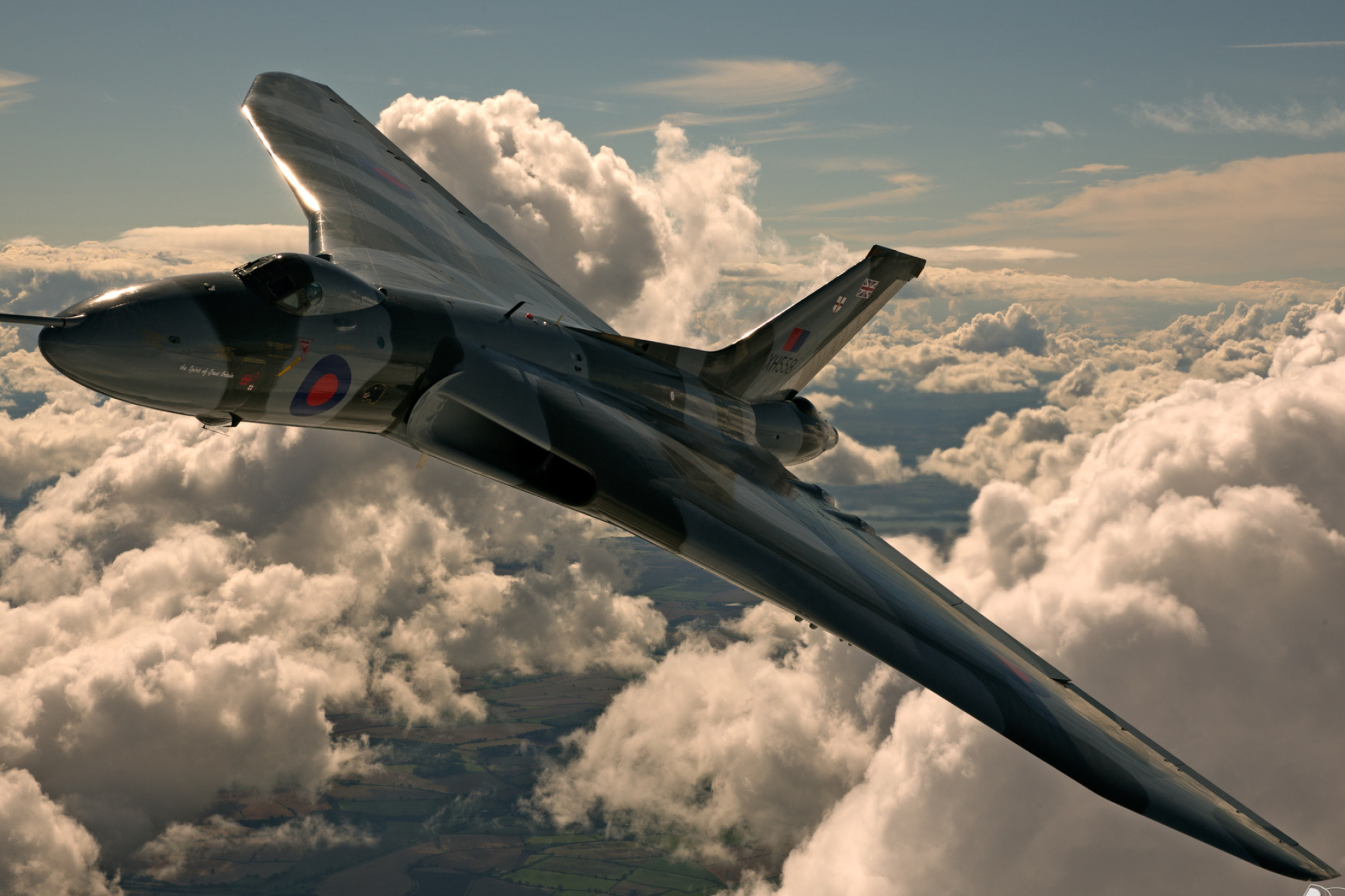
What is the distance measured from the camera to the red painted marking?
1645 cm

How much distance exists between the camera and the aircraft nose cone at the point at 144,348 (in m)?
13.2

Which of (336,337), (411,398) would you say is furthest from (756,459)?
(336,337)

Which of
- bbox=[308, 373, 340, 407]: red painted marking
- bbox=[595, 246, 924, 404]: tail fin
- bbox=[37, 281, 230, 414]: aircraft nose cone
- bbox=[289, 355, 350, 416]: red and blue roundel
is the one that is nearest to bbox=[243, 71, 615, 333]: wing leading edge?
bbox=[289, 355, 350, 416]: red and blue roundel

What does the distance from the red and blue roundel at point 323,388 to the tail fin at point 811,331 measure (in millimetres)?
12096

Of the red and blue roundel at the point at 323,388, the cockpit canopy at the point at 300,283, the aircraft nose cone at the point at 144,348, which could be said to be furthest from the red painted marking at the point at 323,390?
the aircraft nose cone at the point at 144,348

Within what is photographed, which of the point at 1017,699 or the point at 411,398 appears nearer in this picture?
the point at 1017,699

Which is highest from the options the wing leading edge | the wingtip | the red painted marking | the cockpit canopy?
the wingtip

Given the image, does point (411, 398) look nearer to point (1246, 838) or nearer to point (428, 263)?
point (428, 263)

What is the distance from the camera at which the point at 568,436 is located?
696 inches

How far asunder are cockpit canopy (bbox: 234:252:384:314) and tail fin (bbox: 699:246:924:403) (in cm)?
1238

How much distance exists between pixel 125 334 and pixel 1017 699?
16.8 meters

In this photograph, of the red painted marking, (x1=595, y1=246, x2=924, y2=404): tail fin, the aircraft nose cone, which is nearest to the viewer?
the aircraft nose cone

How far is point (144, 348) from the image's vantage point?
13.8 metres

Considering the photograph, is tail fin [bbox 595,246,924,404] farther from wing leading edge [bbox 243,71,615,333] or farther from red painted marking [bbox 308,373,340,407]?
red painted marking [bbox 308,373,340,407]
